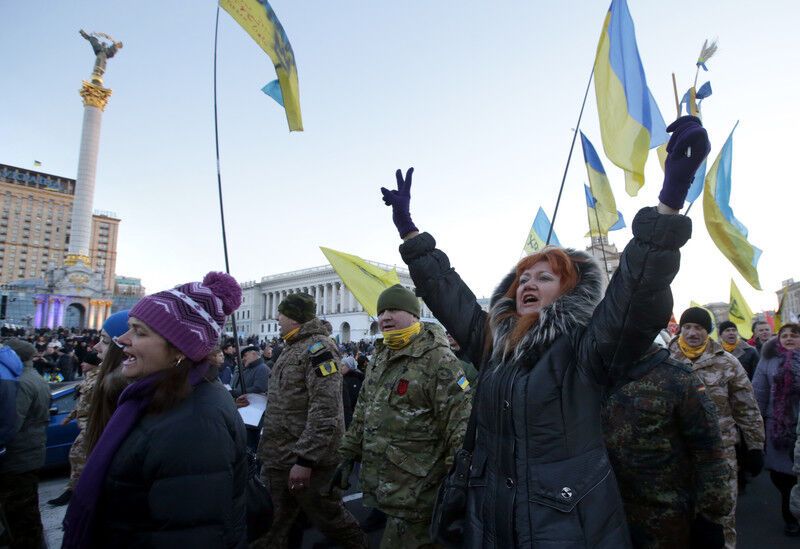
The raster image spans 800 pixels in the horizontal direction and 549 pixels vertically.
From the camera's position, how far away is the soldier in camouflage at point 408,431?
2.60 meters

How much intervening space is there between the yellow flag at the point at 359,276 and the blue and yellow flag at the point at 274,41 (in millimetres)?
1688

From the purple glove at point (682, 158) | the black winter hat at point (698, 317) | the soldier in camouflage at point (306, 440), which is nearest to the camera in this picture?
the purple glove at point (682, 158)

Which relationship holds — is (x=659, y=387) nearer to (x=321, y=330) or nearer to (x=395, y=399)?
(x=395, y=399)

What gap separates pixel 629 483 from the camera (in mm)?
2338

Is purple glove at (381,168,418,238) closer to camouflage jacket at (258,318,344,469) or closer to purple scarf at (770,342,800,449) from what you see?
camouflage jacket at (258,318,344,469)

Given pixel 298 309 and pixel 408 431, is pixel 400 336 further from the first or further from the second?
pixel 298 309

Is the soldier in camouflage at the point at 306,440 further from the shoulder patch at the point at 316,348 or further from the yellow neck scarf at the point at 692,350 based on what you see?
the yellow neck scarf at the point at 692,350

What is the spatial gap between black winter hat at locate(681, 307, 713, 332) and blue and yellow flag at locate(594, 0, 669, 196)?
1.25 metres

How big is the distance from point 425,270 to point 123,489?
4.38 feet

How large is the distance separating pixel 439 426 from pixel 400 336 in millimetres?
652

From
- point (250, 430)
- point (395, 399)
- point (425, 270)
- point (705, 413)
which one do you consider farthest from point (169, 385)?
point (250, 430)

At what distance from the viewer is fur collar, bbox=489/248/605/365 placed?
1.62m

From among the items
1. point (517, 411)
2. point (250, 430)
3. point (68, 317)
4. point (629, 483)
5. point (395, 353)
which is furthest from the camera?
point (68, 317)

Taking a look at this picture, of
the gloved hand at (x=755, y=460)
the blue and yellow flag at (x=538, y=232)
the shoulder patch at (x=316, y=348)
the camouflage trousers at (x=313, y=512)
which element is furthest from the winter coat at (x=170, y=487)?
the blue and yellow flag at (x=538, y=232)
